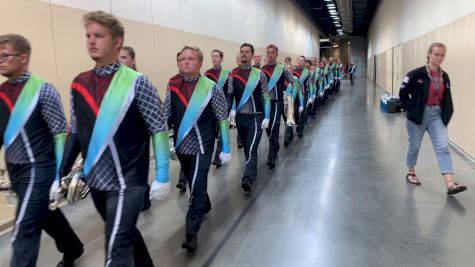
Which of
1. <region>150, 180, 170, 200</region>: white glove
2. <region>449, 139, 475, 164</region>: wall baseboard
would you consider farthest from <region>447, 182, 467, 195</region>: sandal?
<region>150, 180, 170, 200</region>: white glove

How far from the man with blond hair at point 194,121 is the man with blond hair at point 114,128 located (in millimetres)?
1329

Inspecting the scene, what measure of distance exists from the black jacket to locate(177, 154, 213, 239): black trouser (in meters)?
2.73

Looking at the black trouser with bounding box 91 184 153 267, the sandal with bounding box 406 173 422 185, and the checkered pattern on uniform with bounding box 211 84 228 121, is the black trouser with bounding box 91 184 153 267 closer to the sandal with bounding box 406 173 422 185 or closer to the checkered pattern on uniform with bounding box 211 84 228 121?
the checkered pattern on uniform with bounding box 211 84 228 121

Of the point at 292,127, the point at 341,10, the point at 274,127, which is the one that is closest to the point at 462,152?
the point at 274,127

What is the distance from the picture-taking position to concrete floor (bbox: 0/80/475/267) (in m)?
3.50

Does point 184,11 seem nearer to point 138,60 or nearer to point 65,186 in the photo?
point 138,60

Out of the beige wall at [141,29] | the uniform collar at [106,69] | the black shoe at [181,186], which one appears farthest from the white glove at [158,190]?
the black shoe at [181,186]

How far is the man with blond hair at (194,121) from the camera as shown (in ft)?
12.0

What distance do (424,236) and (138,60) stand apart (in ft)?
17.1

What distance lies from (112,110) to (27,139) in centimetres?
89

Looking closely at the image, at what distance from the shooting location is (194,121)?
12.1 feet

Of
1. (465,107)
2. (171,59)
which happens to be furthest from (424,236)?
(171,59)

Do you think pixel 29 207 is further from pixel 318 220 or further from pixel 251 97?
pixel 251 97

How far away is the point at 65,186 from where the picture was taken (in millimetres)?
2686
